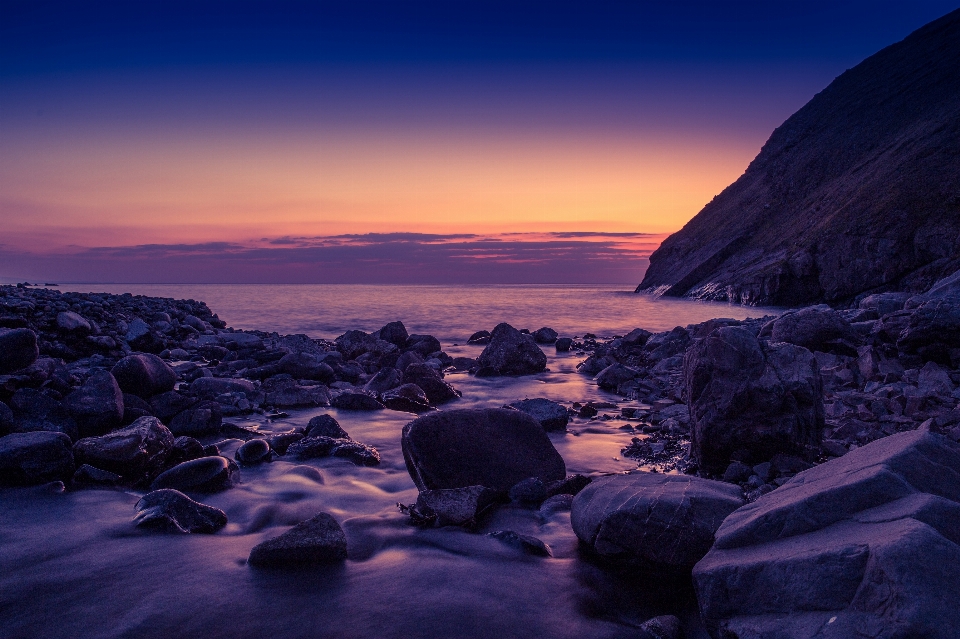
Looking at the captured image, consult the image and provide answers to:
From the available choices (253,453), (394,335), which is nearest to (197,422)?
(253,453)

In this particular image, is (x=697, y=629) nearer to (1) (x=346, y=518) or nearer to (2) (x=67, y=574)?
(1) (x=346, y=518)

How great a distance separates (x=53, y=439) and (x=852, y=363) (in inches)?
512

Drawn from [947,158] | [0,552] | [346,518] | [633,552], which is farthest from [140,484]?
[947,158]

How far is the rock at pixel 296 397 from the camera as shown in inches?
430

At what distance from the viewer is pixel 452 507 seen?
530cm

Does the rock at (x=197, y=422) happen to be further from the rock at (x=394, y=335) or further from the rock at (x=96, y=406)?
the rock at (x=394, y=335)

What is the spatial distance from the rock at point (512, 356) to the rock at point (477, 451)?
8.87 metres

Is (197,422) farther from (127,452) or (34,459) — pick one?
(34,459)

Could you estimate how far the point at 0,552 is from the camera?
453 centimetres

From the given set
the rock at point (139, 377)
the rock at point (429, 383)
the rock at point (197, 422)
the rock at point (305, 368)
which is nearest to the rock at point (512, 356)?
the rock at point (429, 383)

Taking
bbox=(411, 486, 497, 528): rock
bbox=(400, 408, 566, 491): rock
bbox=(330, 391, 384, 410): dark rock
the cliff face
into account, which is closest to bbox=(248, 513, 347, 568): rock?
bbox=(411, 486, 497, 528): rock

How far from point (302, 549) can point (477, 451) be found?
2.36m

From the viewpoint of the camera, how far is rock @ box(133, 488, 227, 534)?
5.01 meters

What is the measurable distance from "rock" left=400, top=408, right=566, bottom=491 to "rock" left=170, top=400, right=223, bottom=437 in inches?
155
